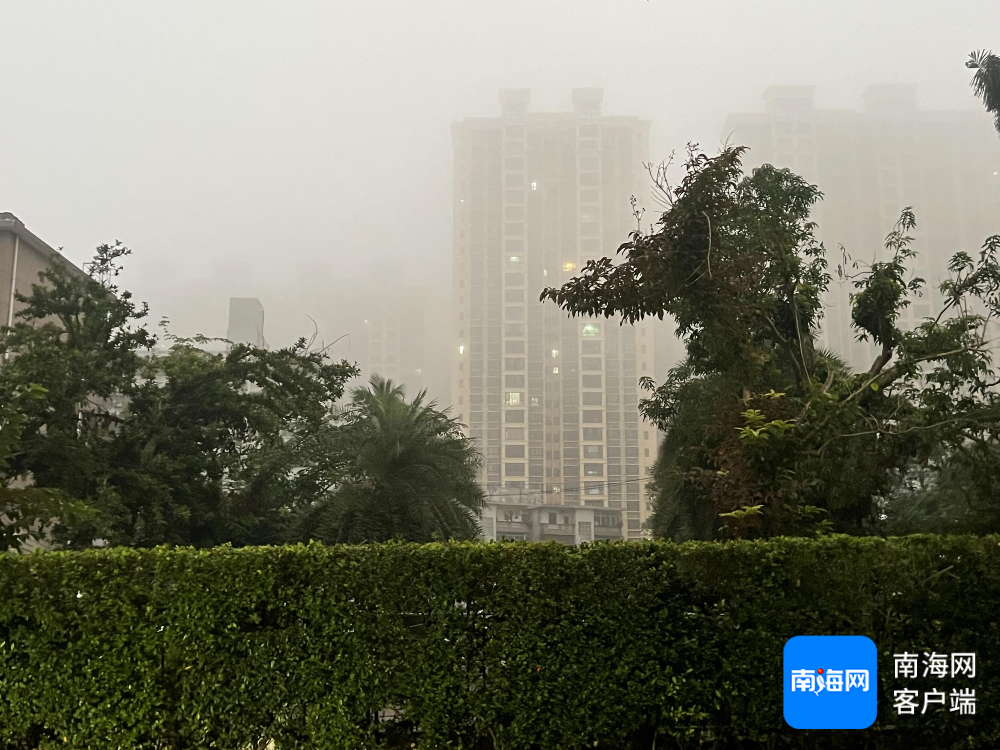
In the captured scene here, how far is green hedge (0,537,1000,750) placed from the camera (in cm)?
502

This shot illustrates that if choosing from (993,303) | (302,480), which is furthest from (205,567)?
(302,480)

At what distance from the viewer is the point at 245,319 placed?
28.0m

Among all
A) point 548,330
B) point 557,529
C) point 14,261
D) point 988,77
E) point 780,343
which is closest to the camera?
point 988,77

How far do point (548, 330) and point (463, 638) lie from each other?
24875mm

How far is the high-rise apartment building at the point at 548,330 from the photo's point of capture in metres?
28.4

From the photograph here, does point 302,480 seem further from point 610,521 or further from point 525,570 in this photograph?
point 610,521

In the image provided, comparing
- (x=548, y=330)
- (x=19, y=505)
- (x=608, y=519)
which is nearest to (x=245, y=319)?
(x=548, y=330)

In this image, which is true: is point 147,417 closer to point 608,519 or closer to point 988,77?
point 988,77

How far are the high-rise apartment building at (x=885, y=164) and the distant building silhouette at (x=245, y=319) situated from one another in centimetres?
1713

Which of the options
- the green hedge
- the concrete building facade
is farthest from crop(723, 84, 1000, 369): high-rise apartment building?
the green hedge

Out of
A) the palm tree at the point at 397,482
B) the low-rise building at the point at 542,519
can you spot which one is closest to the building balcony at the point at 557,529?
the low-rise building at the point at 542,519

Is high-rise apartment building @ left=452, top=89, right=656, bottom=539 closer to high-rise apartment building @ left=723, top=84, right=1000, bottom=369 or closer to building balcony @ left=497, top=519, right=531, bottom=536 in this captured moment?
building balcony @ left=497, top=519, right=531, bottom=536

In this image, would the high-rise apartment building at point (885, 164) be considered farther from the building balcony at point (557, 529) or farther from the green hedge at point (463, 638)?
the green hedge at point (463, 638)

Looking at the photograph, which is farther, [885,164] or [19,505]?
[885,164]
